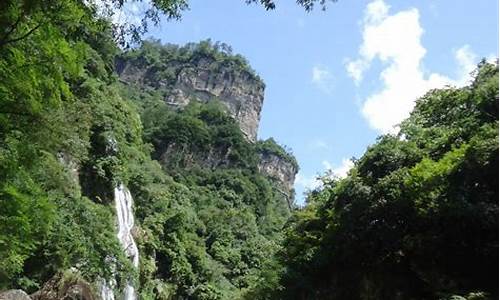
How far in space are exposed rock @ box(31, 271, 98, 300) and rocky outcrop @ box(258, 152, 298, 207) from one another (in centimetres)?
6164

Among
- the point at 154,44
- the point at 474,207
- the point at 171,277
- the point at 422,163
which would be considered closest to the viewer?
the point at 474,207

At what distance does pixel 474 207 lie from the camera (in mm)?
12312

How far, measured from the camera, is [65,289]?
59.5ft

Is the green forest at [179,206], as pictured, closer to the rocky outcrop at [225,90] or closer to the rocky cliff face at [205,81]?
the rocky outcrop at [225,90]

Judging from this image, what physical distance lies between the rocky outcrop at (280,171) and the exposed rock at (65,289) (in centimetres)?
6164

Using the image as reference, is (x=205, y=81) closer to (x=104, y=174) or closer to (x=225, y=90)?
(x=225, y=90)

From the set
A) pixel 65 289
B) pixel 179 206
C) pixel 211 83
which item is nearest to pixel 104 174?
pixel 65 289

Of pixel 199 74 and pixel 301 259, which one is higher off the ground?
pixel 199 74

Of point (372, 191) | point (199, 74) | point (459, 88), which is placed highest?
point (199, 74)

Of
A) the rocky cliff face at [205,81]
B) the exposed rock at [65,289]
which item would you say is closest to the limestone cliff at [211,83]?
the rocky cliff face at [205,81]

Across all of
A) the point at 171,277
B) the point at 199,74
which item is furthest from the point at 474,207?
the point at 199,74

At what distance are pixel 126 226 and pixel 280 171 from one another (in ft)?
181

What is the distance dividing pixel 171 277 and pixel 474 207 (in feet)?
84.9

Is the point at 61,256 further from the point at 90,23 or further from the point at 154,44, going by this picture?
the point at 154,44
